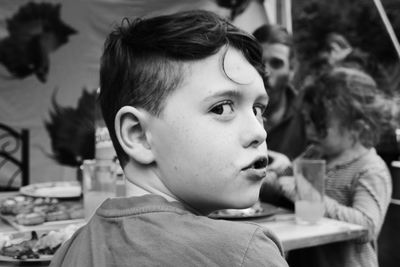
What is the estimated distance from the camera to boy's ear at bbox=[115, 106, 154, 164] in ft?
2.11

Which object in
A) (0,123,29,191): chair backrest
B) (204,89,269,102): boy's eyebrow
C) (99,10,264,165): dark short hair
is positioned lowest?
(0,123,29,191): chair backrest

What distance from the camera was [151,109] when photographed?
0.64 metres

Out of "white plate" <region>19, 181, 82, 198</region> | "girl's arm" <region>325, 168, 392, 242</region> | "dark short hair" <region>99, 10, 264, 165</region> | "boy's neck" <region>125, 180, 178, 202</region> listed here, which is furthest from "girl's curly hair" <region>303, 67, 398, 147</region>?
"boy's neck" <region>125, 180, 178, 202</region>

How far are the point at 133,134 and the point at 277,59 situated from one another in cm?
229

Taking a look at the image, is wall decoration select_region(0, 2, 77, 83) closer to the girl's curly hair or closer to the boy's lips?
the girl's curly hair

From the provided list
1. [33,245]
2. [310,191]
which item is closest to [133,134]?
[33,245]

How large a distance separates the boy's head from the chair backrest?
2476mm

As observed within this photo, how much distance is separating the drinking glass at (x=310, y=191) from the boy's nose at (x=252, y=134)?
38.8 inches

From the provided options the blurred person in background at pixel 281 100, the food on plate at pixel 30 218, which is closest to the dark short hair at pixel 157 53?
the food on plate at pixel 30 218

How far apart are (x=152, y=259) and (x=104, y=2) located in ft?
9.52

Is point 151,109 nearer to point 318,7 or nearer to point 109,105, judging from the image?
point 109,105

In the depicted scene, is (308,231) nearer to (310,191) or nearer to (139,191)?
(310,191)

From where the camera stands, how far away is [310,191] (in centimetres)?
159

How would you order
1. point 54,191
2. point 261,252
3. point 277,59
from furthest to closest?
point 277,59 < point 54,191 < point 261,252
